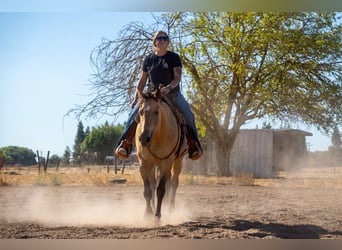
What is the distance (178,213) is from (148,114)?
156cm

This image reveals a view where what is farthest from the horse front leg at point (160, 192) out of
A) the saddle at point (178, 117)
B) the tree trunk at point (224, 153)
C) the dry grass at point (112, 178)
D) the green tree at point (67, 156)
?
the tree trunk at point (224, 153)

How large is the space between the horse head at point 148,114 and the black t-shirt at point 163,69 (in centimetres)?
57

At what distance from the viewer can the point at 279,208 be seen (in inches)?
241

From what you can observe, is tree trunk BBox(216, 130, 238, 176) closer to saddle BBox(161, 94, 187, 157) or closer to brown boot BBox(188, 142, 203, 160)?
brown boot BBox(188, 142, 203, 160)

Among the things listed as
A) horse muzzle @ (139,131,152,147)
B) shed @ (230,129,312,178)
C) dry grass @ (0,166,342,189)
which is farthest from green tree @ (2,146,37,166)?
shed @ (230,129,312,178)

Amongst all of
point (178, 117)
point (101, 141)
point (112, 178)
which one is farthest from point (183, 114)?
point (112, 178)

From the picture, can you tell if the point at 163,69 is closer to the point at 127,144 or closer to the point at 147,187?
the point at 127,144

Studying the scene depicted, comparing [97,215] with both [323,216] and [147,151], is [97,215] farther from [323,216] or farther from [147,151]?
[323,216]

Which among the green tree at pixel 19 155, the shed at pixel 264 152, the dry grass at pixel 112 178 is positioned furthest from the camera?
the shed at pixel 264 152

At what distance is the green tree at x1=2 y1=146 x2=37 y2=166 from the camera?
628 cm

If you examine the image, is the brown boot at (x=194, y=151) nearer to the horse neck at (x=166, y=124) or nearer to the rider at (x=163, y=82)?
the rider at (x=163, y=82)

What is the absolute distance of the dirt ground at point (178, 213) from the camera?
14.1 feet

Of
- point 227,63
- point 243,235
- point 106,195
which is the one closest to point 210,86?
point 227,63

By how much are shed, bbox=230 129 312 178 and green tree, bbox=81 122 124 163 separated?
13.7 feet
